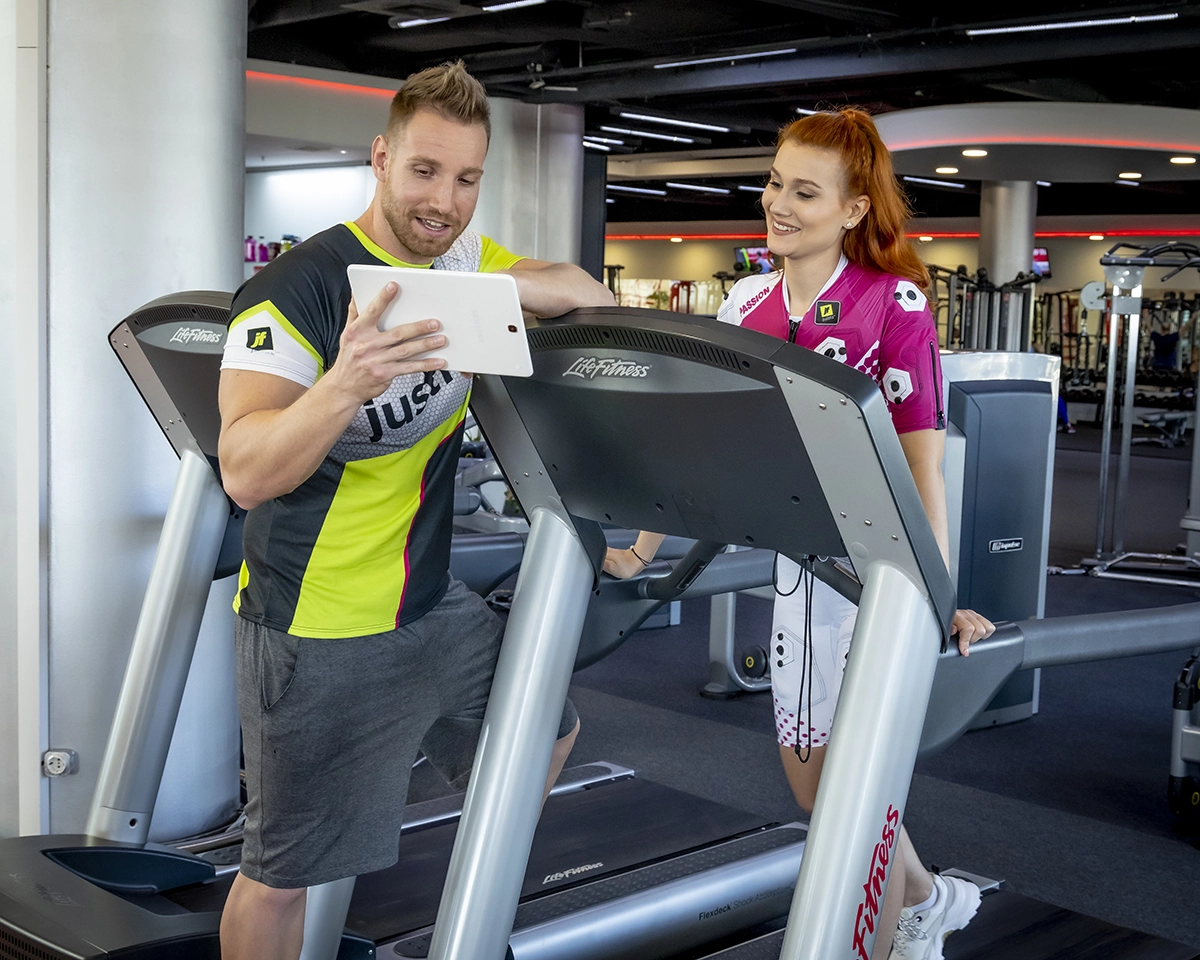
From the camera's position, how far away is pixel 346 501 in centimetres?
170

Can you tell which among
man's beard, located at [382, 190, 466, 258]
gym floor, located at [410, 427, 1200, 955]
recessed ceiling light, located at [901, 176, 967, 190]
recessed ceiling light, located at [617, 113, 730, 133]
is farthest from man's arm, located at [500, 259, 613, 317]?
recessed ceiling light, located at [901, 176, 967, 190]

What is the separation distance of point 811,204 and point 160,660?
1487 mm

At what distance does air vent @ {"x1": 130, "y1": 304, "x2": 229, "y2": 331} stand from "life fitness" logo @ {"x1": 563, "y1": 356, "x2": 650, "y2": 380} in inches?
32.5

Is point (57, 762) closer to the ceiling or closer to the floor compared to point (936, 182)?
closer to the floor

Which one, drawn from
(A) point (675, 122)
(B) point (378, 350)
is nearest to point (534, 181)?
(A) point (675, 122)

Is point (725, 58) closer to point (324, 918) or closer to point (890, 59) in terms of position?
point (890, 59)

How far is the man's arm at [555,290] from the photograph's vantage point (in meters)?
1.64

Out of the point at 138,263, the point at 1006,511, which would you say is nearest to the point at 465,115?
the point at 138,263

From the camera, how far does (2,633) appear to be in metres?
2.95

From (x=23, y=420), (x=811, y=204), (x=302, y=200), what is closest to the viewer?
(x=811, y=204)

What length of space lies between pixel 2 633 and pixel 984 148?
815 cm

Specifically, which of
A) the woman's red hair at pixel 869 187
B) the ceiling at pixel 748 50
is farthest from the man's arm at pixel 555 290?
the ceiling at pixel 748 50

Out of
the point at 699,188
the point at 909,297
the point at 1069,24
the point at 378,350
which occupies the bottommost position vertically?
the point at 378,350

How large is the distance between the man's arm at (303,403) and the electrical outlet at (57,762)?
1.70 meters
